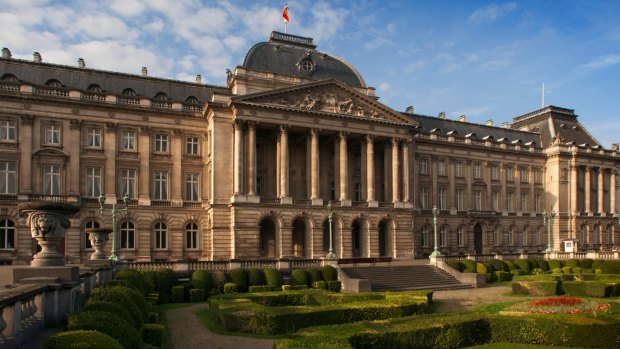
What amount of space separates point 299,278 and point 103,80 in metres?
29.5

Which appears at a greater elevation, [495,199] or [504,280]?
[495,199]

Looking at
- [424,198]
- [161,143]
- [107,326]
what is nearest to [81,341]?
[107,326]

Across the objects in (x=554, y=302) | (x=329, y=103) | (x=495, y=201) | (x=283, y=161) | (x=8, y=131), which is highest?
(x=329, y=103)

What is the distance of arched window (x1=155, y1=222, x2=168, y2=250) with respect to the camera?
49875 millimetres

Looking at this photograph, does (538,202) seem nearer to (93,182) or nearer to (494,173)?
(494,173)

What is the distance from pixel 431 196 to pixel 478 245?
1017cm

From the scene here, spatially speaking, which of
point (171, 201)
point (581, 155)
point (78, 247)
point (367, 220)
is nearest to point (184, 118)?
point (171, 201)

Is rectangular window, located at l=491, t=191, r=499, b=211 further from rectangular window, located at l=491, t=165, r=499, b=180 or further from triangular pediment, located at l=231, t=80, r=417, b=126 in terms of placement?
triangular pediment, located at l=231, t=80, r=417, b=126

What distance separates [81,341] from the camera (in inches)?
372

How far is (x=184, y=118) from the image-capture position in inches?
2050

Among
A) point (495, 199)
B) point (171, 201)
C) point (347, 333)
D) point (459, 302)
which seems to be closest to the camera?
point (347, 333)

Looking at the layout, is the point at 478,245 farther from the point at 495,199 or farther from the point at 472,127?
the point at 472,127

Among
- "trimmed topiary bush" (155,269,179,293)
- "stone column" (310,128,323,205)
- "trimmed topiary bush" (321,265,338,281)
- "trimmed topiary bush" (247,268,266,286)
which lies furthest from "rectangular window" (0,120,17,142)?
"trimmed topiary bush" (321,265,338,281)

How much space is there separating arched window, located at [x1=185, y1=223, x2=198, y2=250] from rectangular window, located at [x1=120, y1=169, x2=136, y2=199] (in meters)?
6.17
